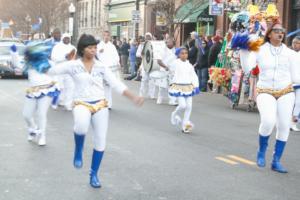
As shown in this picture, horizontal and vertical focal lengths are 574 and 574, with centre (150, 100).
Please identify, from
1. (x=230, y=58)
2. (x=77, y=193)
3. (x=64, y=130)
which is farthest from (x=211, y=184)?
(x=230, y=58)

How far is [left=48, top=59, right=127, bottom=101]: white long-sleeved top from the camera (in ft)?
20.8

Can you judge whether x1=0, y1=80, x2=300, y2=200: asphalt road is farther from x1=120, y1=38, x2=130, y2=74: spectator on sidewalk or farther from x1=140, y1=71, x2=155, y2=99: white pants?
x1=120, y1=38, x2=130, y2=74: spectator on sidewalk

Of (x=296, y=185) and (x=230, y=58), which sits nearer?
(x=296, y=185)

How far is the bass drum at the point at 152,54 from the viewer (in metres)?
17.1

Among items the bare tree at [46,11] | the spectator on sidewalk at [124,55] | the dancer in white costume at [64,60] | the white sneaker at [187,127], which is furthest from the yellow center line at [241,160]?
the bare tree at [46,11]

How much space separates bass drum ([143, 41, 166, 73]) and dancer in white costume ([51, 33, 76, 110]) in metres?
3.40

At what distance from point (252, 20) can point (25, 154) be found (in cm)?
672

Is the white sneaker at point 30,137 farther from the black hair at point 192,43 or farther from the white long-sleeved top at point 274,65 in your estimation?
the black hair at point 192,43

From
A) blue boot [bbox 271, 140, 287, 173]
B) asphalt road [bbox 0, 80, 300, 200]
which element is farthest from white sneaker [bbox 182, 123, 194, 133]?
blue boot [bbox 271, 140, 287, 173]

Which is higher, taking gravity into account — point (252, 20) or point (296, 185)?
point (252, 20)

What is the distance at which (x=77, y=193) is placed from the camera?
618cm

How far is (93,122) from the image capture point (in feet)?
21.0

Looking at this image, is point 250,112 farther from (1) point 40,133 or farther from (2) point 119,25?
(2) point 119,25

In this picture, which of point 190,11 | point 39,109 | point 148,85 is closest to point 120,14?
point 190,11
